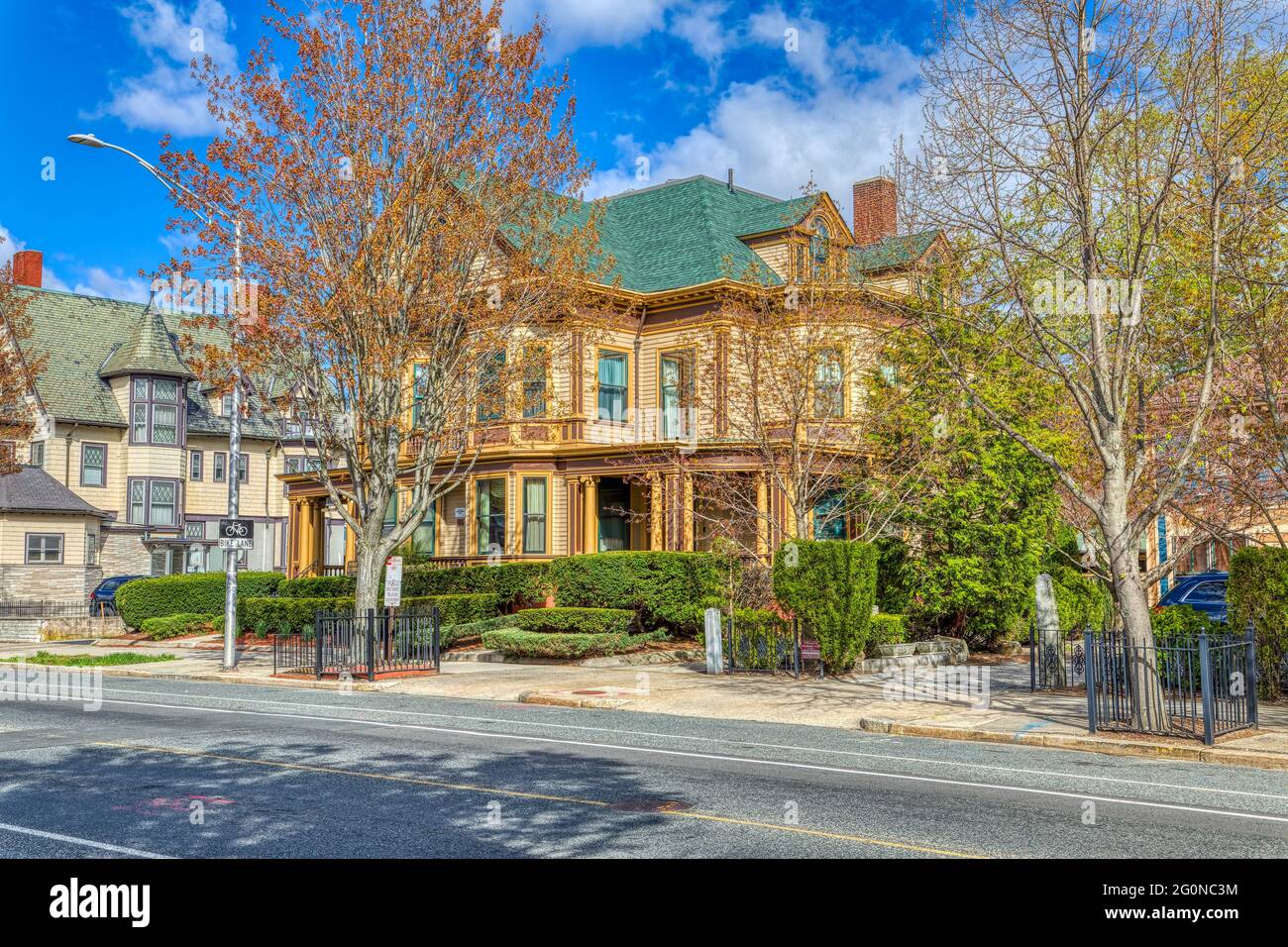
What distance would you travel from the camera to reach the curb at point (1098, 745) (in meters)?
Result: 12.7

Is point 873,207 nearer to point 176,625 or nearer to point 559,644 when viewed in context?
point 559,644

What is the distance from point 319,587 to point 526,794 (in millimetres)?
25766

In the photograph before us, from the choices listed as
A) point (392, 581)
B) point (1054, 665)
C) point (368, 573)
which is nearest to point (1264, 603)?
point (1054, 665)

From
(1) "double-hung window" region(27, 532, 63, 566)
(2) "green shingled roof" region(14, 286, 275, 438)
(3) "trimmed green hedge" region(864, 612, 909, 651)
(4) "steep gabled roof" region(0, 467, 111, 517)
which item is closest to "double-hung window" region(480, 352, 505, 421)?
(3) "trimmed green hedge" region(864, 612, 909, 651)

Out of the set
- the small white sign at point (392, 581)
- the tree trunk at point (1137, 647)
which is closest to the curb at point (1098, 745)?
the tree trunk at point (1137, 647)

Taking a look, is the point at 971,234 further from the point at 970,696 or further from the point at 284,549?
the point at 284,549

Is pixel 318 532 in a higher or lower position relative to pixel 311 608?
higher

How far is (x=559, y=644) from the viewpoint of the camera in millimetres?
25484

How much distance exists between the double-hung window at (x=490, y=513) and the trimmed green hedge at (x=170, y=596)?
834 centimetres

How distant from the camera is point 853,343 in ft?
91.6

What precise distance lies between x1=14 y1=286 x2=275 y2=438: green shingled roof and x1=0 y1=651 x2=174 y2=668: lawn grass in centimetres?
2274

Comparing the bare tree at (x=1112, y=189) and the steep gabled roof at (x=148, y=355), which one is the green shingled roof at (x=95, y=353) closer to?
the steep gabled roof at (x=148, y=355)

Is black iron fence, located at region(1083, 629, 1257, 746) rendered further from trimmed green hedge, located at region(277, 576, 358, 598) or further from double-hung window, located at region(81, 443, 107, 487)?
double-hung window, located at region(81, 443, 107, 487)
